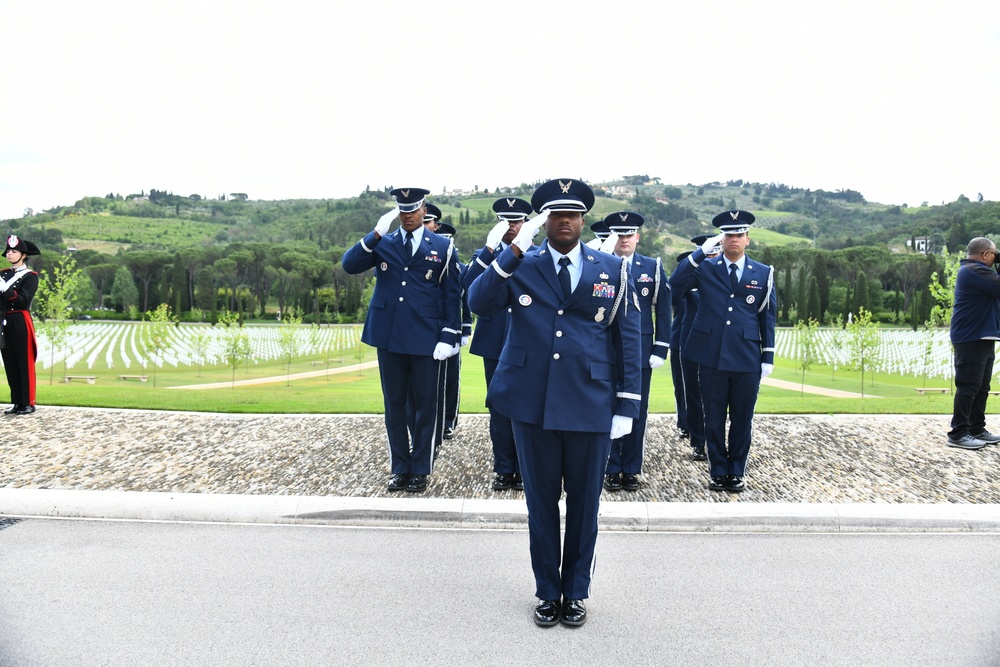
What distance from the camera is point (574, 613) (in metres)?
3.87

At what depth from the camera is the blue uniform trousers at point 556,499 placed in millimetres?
3955

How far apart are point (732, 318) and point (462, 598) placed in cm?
368

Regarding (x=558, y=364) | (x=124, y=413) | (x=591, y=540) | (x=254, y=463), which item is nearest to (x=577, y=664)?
(x=591, y=540)

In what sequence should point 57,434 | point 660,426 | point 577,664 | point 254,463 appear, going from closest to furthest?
point 577,664
point 254,463
point 57,434
point 660,426

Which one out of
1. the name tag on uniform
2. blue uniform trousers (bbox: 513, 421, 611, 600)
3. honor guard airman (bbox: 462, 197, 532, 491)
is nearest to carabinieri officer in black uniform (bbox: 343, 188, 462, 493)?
honor guard airman (bbox: 462, 197, 532, 491)

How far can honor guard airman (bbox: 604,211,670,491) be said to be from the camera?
6406 mm

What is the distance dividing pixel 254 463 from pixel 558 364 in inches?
161

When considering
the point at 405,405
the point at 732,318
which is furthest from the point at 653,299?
the point at 405,405

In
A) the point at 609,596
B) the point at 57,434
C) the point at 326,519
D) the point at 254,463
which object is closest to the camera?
the point at 609,596

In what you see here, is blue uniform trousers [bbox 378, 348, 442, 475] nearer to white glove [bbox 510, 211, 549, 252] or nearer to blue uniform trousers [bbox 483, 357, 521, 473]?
blue uniform trousers [bbox 483, 357, 521, 473]

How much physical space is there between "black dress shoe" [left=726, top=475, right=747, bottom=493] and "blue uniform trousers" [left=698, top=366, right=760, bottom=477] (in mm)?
35

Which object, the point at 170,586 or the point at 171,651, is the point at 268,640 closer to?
the point at 171,651

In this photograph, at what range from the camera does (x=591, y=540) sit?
4.00 metres

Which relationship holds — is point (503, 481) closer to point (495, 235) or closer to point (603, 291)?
point (495, 235)
